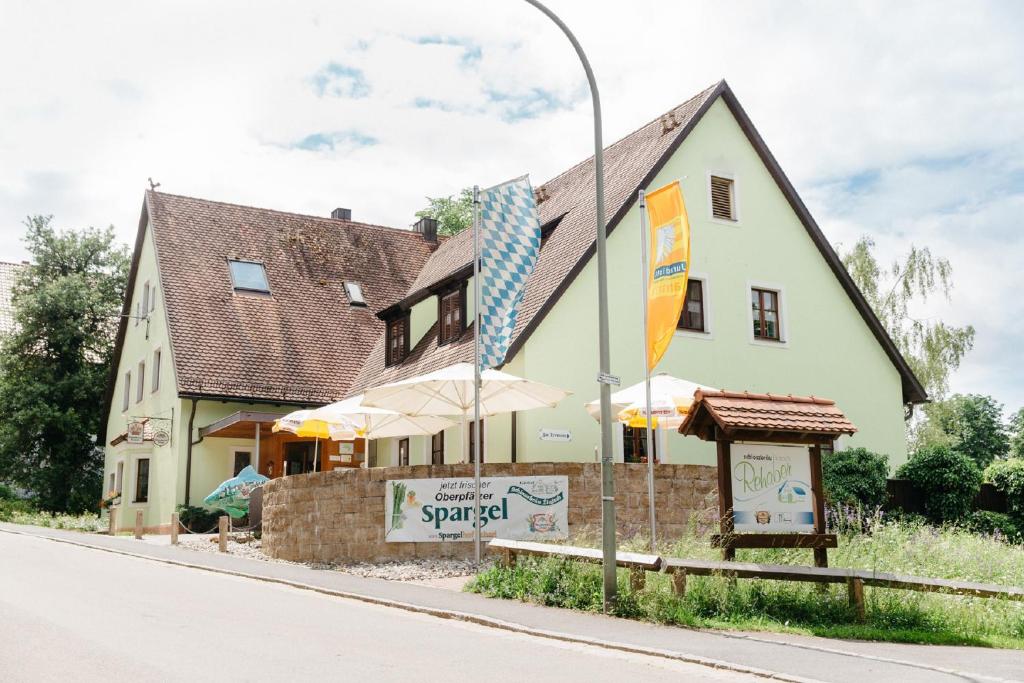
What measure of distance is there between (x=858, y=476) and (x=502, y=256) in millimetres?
9759

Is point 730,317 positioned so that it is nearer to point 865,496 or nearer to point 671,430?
point 671,430

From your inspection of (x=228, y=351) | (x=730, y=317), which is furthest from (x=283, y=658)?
(x=228, y=351)

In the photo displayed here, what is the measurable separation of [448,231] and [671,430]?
83.6 feet

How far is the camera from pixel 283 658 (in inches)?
320

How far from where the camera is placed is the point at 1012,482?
23.2 meters

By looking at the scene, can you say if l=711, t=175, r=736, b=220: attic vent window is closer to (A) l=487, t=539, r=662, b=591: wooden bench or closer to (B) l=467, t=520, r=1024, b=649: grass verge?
(B) l=467, t=520, r=1024, b=649: grass verge

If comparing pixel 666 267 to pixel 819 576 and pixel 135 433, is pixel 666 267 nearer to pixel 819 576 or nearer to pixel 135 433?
pixel 819 576

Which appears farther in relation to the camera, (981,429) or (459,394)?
(981,429)

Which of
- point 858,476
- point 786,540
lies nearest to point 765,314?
point 858,476

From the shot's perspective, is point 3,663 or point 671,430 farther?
point 671,430

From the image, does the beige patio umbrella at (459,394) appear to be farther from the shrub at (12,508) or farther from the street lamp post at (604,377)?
the shrub at (12,508)

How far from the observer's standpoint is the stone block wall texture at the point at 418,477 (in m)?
16.7

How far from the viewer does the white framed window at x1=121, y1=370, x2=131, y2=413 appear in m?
34.8

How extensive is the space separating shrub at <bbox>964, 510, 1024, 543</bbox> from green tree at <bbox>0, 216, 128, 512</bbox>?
2980cm
